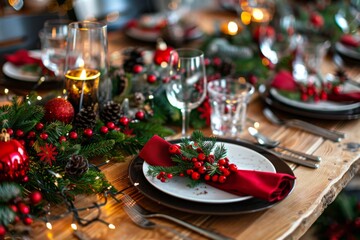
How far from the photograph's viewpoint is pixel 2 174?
789mm

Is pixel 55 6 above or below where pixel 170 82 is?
below

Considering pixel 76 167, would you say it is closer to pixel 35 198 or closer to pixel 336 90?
pixel 35 198

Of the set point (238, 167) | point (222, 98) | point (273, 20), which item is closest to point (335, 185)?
point (238, 167)

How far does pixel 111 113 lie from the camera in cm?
105

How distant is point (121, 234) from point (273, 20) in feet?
4.63

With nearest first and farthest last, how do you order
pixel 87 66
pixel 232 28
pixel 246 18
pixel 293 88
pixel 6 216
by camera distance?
pixel 6 216 < pixel 87 66 < pixel 293 88 < pixel 232 28 < pixel 246 18

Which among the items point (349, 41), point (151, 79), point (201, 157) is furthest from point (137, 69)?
point (349, 41)

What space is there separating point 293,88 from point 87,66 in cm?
57

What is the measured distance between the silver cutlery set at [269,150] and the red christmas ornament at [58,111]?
0.72 ft

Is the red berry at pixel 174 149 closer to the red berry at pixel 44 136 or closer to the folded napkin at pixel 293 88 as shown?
the red berry at pixel 44 136

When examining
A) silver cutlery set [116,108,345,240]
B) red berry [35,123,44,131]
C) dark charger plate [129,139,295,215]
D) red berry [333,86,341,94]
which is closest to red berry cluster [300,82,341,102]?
red berry [333,86,341,94]

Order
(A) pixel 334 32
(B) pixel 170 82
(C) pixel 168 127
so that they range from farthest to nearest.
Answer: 1. (A) pixel 334 32
2. (C) pixel 168 127
3. (B) pixel 170 82

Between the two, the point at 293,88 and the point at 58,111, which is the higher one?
the point at 58,111

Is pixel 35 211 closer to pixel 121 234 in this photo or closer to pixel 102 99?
pixel 121 234
